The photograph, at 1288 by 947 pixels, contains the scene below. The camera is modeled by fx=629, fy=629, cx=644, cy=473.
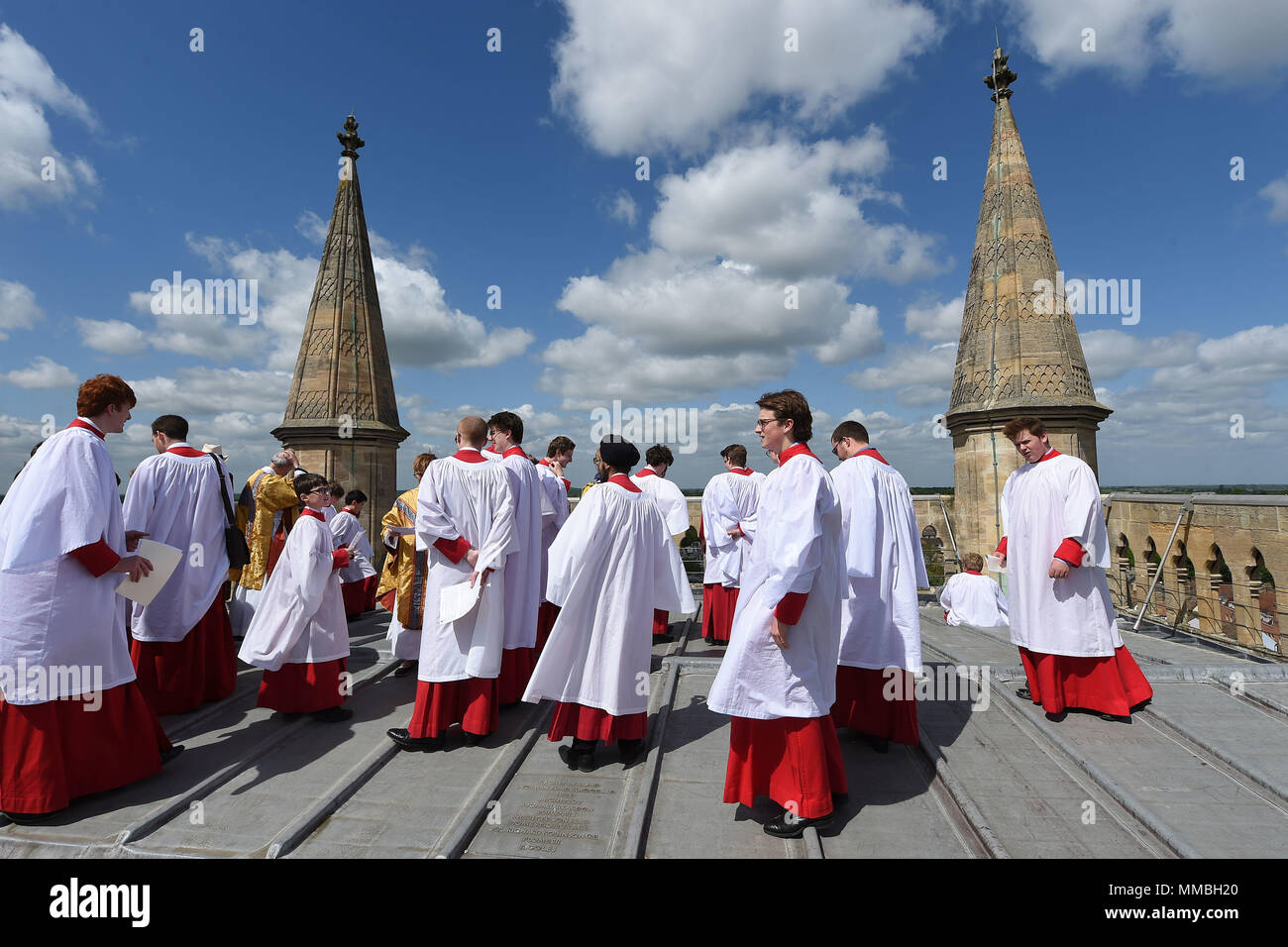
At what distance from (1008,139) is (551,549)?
10.1 metres

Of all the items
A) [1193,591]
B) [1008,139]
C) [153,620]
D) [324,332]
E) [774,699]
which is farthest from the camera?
[324,332]

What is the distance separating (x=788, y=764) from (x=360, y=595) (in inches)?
267

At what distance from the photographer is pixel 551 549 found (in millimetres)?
3742

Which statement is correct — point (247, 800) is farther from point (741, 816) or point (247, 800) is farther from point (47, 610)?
point (741, 816)

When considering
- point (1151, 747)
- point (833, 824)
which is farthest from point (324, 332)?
point (1151, 747)

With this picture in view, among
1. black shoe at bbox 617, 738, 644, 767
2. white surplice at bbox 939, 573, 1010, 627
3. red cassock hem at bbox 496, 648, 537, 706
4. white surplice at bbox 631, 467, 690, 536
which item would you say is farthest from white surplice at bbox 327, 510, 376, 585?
white surplice at bbox 939, 573, 1010, 627

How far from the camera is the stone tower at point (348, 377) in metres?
10.6

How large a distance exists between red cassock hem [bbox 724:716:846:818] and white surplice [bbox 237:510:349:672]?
275 cm

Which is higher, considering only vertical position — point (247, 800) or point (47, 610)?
point (47, 610)

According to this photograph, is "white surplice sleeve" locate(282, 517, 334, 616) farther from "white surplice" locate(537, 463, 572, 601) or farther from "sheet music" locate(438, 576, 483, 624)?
"white surplice" locate(537, 463, 572, 601)

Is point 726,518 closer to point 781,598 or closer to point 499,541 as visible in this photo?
point 499,541

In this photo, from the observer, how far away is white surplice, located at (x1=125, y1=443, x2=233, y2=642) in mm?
4477

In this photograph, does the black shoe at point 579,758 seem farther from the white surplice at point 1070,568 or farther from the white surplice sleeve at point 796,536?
the white surplice at point 1070,568
